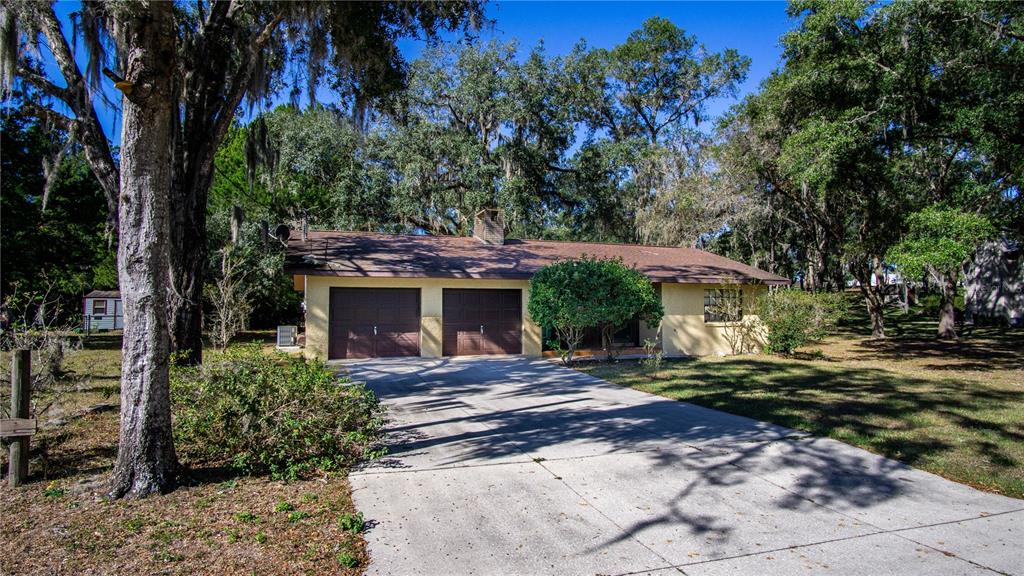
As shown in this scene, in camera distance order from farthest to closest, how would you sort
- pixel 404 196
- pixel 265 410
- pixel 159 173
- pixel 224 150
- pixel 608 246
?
pixel 224 150 < pixel 404 196 < pixel 608 246 < pixel 265 410 < pixel 159 173

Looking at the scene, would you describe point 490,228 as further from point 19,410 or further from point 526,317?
point 19,410

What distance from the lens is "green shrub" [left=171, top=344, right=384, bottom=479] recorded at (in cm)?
536

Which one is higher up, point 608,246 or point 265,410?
point 608,246

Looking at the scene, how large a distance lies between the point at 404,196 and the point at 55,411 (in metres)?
17.4

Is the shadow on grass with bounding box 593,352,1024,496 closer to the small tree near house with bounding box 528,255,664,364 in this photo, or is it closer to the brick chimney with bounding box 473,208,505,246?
the small tree near house with bounding box 528,255,664,364

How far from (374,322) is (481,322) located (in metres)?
3.03

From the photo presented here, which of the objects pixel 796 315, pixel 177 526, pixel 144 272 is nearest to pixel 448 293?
pixel 796 315

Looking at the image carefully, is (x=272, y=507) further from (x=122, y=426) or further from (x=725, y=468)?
(x=725, y=468)

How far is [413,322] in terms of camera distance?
598 inches

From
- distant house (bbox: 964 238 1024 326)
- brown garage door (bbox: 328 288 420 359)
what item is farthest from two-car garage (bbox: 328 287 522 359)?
distant house (bbox: 964 238 1024 326)

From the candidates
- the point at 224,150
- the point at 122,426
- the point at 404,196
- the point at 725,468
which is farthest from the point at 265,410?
the point at 224,150

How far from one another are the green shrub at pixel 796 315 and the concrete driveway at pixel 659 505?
29.9ft

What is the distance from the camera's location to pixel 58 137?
44.6 ft

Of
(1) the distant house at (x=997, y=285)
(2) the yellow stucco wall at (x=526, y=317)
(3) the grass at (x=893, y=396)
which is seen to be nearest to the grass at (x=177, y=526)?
(3) the grass at (x=893, y=396)
